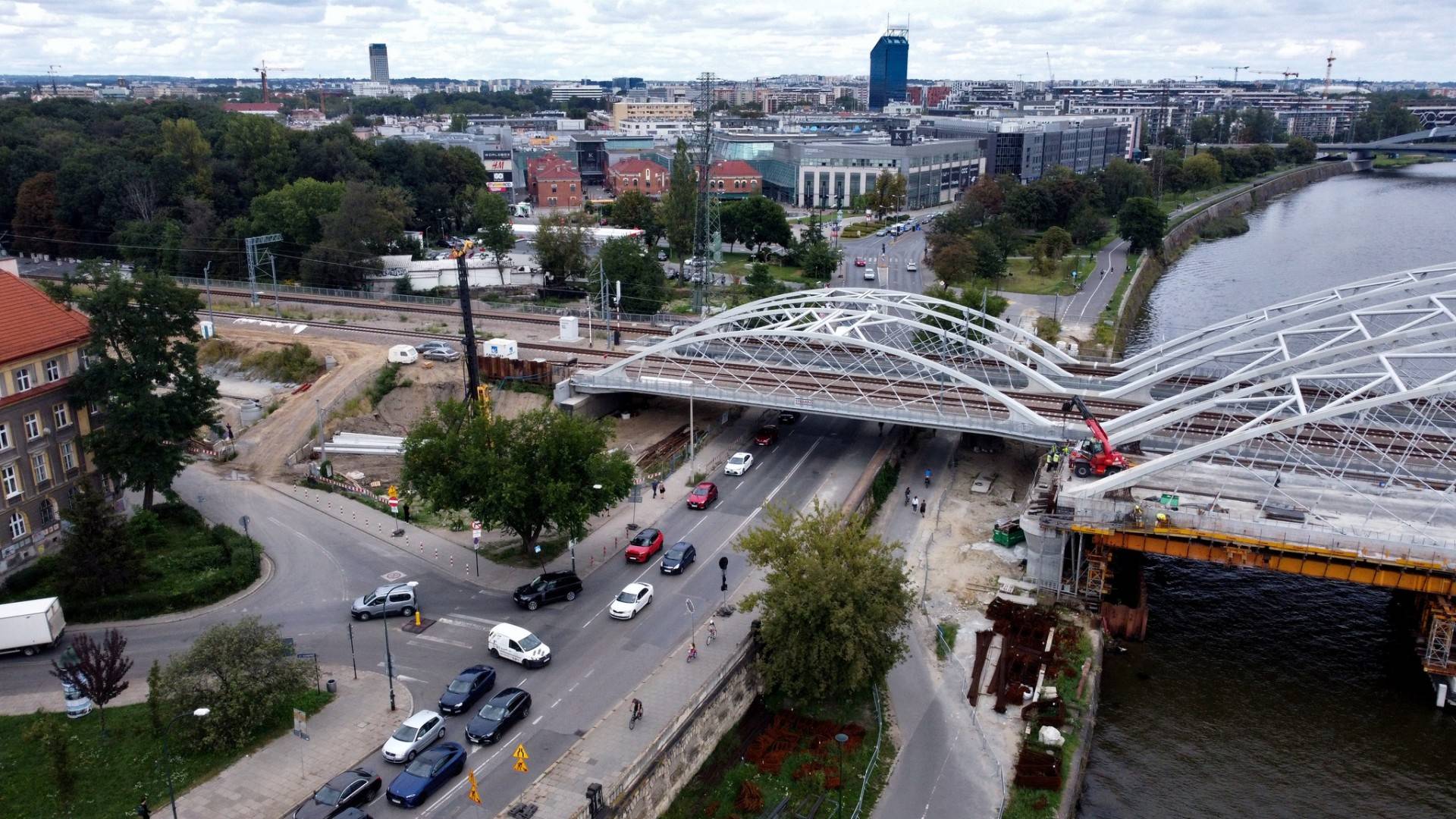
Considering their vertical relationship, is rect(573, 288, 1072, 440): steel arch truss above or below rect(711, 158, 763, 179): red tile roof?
below

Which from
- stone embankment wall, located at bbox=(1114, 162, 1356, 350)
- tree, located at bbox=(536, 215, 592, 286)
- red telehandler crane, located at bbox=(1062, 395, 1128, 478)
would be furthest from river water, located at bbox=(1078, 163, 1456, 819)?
tree, located at bbox=(536, 215, 592, 286)

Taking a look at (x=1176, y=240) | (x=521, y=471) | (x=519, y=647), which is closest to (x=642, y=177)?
(x=1176, y=240)

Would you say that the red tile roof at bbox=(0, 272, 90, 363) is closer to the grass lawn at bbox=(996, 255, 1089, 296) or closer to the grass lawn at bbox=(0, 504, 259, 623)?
the grass lawn at bbox=(0, 504, 259, 623)

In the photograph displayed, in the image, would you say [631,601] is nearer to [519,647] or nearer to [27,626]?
[519,647]

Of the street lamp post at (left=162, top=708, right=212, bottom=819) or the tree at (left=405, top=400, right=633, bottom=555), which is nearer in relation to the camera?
the street lamp post at (left=162, top=708, right=212, bottom=819)

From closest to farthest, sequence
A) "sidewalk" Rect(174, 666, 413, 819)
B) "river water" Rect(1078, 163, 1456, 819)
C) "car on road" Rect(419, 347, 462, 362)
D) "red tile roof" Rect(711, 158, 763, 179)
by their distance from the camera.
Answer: "sidewalk" Rect(174, 666, 413, 819) < "river water" Rect(1078, 163, 1456, 819) < "car on road" Rect(419, 347, 462, 362) < "red tile roof" Rect(711, 158, 763, 179)

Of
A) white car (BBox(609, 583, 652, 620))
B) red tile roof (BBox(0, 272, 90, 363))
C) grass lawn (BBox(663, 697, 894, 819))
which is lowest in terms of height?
grass lawn (BBox(663, 697, 894, 819))

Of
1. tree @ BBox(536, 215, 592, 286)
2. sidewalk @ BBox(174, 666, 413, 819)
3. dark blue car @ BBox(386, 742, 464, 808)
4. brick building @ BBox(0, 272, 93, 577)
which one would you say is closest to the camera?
dark blue car @ BBox(386, 742, 464, 808)
